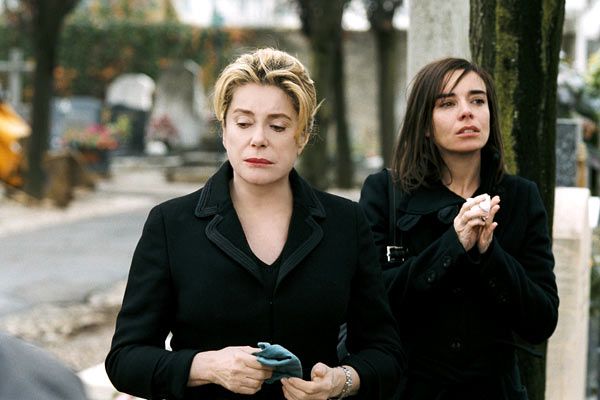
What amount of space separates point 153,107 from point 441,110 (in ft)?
86.5

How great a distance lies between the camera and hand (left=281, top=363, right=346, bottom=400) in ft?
7.48

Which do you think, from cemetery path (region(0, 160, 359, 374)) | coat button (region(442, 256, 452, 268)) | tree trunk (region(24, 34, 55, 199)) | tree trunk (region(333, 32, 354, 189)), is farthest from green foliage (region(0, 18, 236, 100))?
coat button (region(442, 256, 452, 268))

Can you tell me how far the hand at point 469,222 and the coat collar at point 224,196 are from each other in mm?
379

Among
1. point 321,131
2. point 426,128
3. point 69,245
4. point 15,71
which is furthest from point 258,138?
point 15,71

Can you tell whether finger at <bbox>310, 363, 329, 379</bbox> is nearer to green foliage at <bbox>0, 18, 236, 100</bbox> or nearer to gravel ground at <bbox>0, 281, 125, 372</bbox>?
gravel ground at <bbox>0, 281, 125, 372</bbox>

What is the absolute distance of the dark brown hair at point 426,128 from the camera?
2.89m

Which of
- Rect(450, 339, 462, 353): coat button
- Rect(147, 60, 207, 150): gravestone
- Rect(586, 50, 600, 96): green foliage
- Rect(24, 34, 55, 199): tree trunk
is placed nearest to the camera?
Rect(450, 339, 462, 353): coat button

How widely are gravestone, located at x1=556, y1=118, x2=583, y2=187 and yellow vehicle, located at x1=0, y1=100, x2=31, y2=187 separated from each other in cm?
1260

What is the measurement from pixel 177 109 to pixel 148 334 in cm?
2599

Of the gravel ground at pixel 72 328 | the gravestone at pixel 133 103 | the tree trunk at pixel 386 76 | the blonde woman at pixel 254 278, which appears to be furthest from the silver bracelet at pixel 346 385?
the gravestone at pixel 133 103

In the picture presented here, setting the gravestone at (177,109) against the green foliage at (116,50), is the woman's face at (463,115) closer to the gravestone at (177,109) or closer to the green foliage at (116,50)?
the gravestone at (177,109)

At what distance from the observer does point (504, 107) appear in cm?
372

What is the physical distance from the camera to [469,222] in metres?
2.64

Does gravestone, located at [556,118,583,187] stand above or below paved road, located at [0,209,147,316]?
above
